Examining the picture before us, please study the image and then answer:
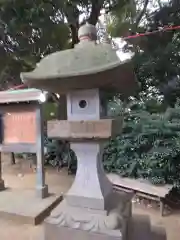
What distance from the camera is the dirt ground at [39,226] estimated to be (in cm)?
264

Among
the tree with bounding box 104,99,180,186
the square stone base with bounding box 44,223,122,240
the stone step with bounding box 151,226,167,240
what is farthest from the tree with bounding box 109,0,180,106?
the square stone base with bounding box 44,223,122,240

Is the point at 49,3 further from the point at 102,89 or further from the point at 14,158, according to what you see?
the point at 14,158

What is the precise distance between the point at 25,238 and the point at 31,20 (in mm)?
2845

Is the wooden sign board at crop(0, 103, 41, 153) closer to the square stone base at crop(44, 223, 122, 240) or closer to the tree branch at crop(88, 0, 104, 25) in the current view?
the square stone base at crop(44, 223, 122, 240)

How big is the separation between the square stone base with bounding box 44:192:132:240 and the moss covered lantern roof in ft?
3.03

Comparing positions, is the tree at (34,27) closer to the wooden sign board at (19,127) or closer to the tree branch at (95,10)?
the tree branch at (95,10)

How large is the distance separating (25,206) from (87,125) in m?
2.03

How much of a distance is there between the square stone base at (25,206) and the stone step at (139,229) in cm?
136

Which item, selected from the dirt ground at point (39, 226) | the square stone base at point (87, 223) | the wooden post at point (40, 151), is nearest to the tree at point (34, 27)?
the wooden post at point (40, 151)

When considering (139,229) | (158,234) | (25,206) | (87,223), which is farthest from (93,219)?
(25,206)

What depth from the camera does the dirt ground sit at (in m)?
2.64

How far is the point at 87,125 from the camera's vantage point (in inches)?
65.4

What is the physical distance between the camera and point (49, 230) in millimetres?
1766

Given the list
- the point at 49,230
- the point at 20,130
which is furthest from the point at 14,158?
the point at 49,230
